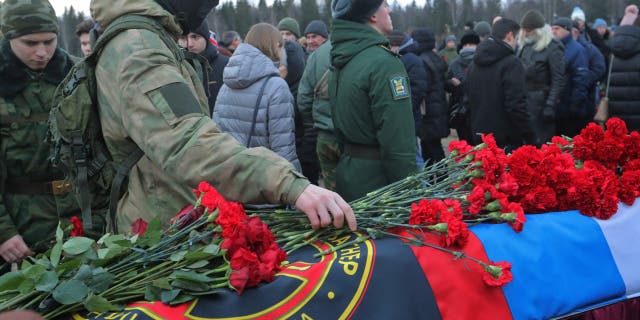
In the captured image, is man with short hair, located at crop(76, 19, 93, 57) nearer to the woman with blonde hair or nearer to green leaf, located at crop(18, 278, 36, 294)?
the woman with blonde hair

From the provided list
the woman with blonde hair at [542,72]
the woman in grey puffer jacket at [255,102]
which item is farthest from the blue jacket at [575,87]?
the woman in grey puffer jacket at [255,102]

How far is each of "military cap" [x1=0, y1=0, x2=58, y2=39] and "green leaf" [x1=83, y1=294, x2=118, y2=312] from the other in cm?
232

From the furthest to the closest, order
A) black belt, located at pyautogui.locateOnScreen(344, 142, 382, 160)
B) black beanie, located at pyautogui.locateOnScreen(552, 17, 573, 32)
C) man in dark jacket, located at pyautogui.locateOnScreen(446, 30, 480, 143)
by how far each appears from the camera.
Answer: black beanie, located at pyautogui.locateOnScreen(552, 17, 573, 32) < man in dark jacket, located at pyautogui.locateOnScreen(446, 30, 480, 143) < black belt, located at pyautogui.locateOnScreen(344, 142, 382, 160)

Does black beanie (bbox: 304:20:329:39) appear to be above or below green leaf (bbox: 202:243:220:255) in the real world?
below

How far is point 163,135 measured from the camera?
1983mm

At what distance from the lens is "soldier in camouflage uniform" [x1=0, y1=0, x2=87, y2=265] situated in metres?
3.42

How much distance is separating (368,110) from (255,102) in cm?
113

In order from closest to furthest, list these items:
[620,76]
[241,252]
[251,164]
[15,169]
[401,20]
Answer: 1. [241,252]
2. [251,164]
3. [15,169]
4. [620,76]
5. [401,20]

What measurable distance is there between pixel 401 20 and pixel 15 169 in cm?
3263

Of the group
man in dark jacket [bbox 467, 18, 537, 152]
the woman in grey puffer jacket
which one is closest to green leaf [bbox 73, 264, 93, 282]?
the woman in grey puffer jacket

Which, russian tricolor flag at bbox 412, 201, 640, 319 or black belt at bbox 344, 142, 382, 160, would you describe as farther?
black belt at bbox 344, 142, 382, 160

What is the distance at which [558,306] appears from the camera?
206 centimetres

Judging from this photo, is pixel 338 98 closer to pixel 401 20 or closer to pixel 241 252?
pixel 241 252

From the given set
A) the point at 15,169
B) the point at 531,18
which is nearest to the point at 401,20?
the point at 531,18
